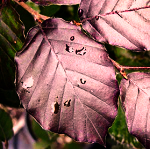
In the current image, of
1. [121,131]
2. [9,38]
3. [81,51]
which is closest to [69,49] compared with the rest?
[81,51]

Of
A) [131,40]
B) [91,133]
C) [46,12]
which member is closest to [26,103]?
[91,133]

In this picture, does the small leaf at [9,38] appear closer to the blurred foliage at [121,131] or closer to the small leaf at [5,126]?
the small leaf at [5,126]

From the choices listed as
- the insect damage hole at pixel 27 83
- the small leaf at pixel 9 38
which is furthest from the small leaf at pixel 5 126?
the insect damage hole at pixel 27 83

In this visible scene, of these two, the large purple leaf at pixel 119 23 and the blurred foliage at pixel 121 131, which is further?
the blurred foliage at pixel 121 131

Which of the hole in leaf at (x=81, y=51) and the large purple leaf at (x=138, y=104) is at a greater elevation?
the hole in leaf at (x=81, y=51)

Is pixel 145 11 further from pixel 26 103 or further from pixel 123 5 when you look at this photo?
pixel 26 103

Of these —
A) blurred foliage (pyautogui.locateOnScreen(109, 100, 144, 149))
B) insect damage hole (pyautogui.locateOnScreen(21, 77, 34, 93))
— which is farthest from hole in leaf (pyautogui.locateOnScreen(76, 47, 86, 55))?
blurred foliage (pyautogui.locateOnScreen(109, 100, 144, 149))

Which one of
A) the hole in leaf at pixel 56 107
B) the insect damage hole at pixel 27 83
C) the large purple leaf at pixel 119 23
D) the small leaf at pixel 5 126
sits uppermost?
the large purple leaf at pixel 119 23

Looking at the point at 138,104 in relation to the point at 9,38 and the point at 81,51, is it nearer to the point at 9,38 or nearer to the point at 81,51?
the point at 81,51
